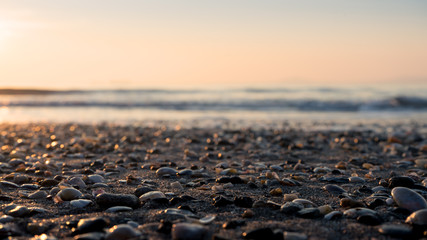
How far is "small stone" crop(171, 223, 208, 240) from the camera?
1.79 metres

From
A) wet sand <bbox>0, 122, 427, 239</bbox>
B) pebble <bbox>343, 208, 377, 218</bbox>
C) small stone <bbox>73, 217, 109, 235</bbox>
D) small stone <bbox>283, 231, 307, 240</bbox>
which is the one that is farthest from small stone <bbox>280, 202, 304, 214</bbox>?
small stone <bbox>73, 217, 109, 235</bbox>

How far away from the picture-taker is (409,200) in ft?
7.41

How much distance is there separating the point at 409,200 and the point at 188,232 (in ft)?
4.46

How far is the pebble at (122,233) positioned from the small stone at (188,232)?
187 mm

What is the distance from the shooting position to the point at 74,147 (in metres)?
5.49

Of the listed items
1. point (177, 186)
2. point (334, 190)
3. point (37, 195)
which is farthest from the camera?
point (177, 186)

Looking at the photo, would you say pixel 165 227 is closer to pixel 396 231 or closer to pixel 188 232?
pixel 188 232

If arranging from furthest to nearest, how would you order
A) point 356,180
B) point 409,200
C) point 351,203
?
point 356,180 < point 351,203 < point 409,200

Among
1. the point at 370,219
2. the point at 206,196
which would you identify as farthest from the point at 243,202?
the point at 370,219

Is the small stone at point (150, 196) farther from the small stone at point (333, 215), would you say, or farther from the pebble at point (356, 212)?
the pebble at point (356, 212)

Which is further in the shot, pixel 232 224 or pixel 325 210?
pixel 325 210

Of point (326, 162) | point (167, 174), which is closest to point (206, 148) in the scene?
point (326, 162)

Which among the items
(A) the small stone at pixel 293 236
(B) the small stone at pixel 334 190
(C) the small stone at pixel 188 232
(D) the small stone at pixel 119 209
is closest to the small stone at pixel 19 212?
(D) the small stone at pixel 119 209

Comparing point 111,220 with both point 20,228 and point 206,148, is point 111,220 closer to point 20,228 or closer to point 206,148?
point 20,228
